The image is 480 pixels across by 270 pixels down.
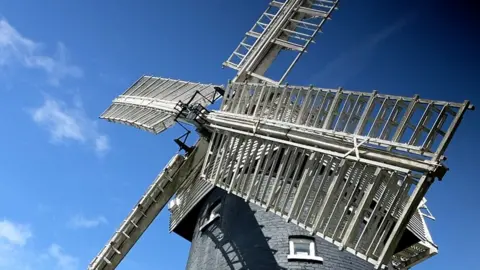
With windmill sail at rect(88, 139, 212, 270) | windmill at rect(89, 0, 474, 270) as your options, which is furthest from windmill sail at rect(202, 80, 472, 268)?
windmill sail at rect(88, 139, 212, 270)

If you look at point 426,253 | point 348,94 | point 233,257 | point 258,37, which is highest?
point 258,37

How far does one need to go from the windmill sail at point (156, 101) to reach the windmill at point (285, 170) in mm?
64

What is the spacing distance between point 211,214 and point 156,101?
220 inches

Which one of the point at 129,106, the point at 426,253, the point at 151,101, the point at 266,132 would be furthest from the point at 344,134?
the point at 129,106

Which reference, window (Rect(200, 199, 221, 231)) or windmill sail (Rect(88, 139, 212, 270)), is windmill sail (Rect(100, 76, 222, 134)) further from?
window (Rect(200, 199, 221, 231))

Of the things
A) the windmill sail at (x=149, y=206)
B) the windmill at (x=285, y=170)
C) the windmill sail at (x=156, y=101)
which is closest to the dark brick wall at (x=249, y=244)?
the windmill at (x=285, y=170)

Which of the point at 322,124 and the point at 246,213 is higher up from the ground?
the point at 322,124

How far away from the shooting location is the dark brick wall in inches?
496

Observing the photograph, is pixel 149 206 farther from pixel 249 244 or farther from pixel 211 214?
pixel 249 244

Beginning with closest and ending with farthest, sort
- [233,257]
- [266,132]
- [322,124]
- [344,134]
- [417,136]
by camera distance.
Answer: [417,136] → [344,134] → [322,124] → [266,132] → [233,257]

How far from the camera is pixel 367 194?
31.8 ft

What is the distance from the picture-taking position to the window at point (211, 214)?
587 inches

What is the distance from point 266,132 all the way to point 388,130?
3198 mm

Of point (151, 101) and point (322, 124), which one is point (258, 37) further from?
point (322, 124)
